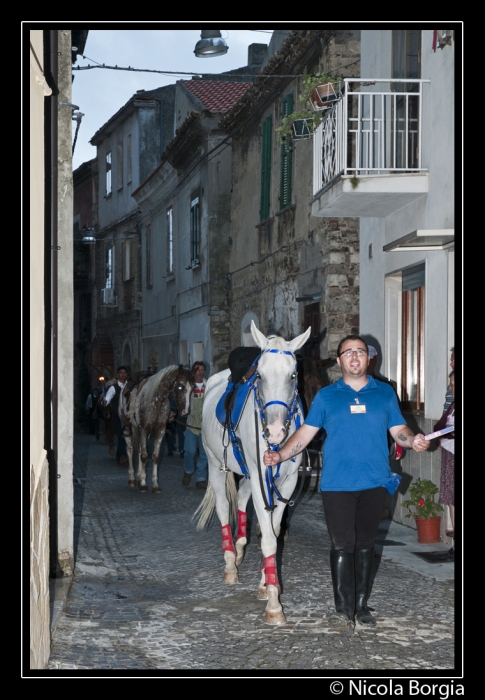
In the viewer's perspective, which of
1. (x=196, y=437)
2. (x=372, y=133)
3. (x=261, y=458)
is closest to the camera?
(x=261, y=458)

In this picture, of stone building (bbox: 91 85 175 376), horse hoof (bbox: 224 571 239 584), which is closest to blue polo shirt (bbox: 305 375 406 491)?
horse hoof (bbox: 224 571 239 584)

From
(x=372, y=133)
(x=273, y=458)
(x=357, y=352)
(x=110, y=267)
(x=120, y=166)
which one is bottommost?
(x=273, y=458)

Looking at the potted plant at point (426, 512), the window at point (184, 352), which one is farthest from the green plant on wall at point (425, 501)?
the window at point (184, 352)

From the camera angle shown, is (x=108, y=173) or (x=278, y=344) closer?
(x=278, y=344)

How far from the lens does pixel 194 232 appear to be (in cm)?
2442

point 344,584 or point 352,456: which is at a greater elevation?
point 352,456

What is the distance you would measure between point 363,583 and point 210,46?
37.3ft

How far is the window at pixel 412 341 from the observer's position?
11180 mm

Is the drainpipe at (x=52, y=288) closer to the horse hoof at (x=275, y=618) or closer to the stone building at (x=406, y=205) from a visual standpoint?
the horse hoof at (x=275, y=618)

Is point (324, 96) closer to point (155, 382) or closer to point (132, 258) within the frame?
point (155, 382)

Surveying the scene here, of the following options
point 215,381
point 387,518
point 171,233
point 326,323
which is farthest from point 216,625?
point 171,233

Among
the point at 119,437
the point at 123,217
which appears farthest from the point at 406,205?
the point at 123,217

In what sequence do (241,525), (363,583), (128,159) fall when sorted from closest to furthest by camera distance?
(363,583)
(241,525)
(128,159)
